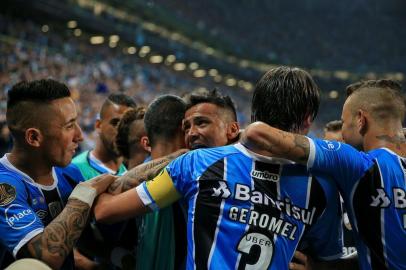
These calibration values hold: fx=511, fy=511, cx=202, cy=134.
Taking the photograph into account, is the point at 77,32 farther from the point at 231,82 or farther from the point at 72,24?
the point at 231,82

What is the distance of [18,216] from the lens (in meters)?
2.43

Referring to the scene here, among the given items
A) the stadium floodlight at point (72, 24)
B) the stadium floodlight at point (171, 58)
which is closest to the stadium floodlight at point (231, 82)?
the stadium floodlight at point (171, 58)

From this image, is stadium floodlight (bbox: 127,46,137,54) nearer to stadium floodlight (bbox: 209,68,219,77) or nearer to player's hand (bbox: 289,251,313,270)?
stadium floodlight (bbox: 209,68,219,77)

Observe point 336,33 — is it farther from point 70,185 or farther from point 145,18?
point 70,185

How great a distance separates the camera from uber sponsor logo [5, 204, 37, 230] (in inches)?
94.6

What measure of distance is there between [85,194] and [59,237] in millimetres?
247

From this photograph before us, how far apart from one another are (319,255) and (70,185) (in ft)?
4.72

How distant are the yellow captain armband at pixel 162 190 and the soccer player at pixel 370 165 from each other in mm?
425

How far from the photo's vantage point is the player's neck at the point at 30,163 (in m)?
2.73

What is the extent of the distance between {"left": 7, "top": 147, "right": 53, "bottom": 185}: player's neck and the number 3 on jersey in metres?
1.19

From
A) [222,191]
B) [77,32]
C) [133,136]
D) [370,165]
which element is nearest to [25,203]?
[222,191]

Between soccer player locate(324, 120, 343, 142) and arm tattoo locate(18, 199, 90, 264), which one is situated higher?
soccer player locate(324, 120, 343, 142)

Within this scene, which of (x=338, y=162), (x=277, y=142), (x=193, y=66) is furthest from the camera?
(x=193, y=66)

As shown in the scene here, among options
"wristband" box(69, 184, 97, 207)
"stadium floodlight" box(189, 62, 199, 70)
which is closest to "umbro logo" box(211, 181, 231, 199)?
"wristband" box(69, 184, 97, 207)
